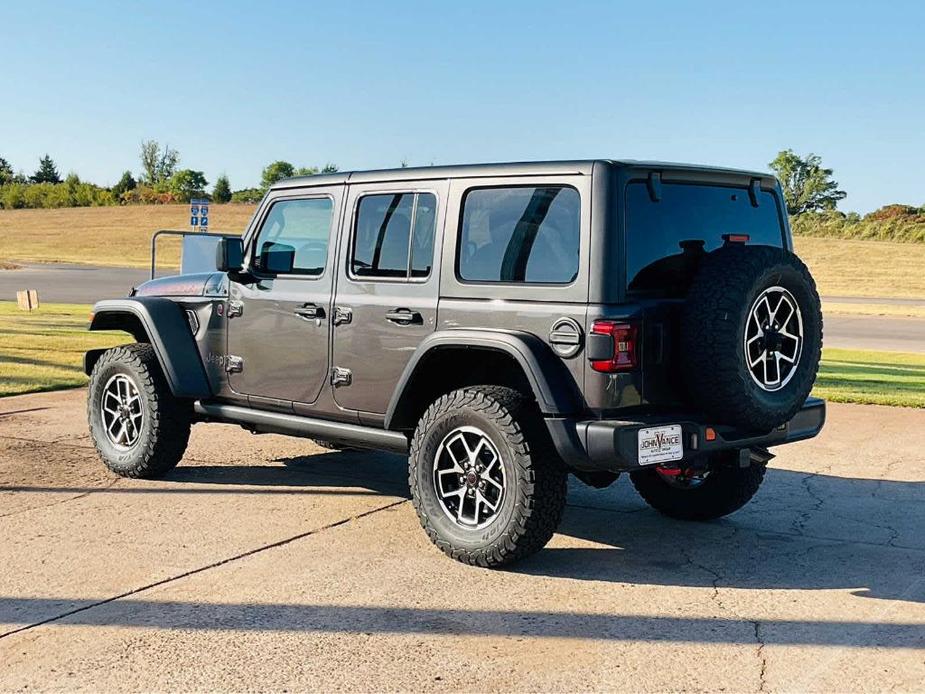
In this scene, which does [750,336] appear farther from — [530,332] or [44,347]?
[44,347]

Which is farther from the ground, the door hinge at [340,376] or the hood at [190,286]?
the hood at [190,286]

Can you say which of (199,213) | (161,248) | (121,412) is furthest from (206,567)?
(161,248)

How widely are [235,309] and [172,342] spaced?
0.51 meters

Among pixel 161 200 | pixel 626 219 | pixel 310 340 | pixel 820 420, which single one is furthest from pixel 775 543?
pixel 161 200

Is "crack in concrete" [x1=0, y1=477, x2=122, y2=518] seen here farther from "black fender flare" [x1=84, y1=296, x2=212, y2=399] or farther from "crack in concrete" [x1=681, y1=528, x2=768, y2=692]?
"crack in concrete" [x1=681, y1=528, x2=768, y2=692]

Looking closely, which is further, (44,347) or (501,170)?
(44,347)

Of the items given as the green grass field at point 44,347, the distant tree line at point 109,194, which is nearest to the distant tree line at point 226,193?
the distant tree line at point 109,194

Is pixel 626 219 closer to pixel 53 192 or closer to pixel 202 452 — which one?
pixel 202 452

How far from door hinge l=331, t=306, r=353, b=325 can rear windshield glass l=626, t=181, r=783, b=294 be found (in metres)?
1.65

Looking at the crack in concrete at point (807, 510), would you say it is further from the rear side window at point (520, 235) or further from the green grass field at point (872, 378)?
the green grass field at point (872, 378)

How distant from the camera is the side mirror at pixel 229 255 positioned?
6.41 m

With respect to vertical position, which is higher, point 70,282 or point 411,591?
point 70,282

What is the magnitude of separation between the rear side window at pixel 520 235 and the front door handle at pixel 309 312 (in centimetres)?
100

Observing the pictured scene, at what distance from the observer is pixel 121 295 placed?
28.7 metres
